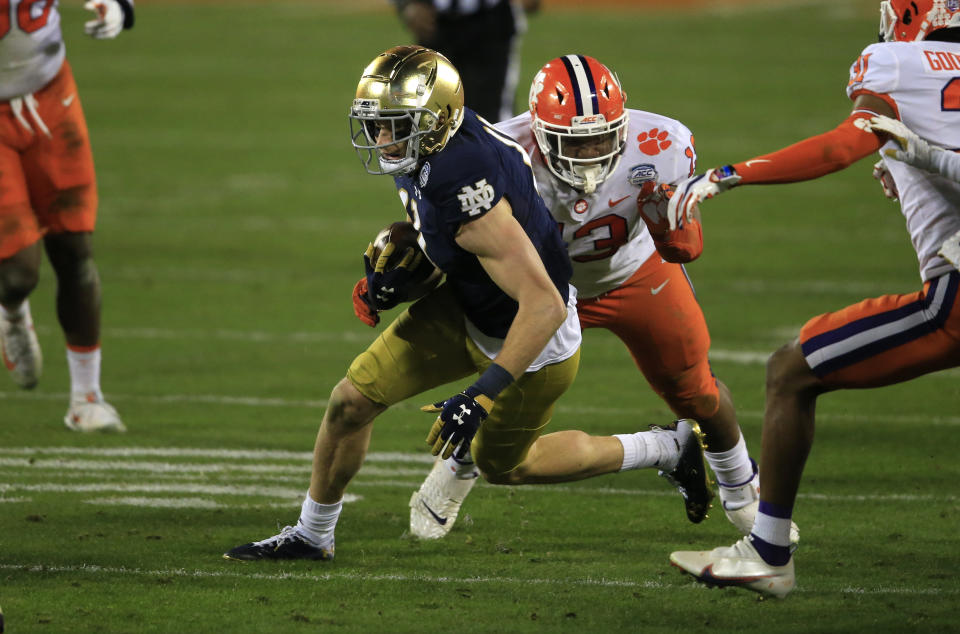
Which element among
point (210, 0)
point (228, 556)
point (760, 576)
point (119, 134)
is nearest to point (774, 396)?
point (760, 576)

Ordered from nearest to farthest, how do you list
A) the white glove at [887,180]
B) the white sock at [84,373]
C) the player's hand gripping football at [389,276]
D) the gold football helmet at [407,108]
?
1. the gold football helmet at [407,108]
2. the white glove at [887,180]
3. the player's hand gripping football at [389,276]
4. the white sock at [84,373]

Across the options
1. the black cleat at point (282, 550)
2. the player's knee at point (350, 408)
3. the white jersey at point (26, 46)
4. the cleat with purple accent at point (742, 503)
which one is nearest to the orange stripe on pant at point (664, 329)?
the cleat with purple accent at point (742, 503)

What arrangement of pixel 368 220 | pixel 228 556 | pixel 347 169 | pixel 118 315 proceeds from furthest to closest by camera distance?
pixel 347 169, pixel 368 220, pixel 118 315, pixel 228 556

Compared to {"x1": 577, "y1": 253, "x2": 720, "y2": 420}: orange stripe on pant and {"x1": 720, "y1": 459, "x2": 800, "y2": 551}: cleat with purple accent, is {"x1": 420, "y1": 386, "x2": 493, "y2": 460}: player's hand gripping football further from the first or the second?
{"x1": 720, "y1": 459, "x2": 800, "y2": 551}: cleat with purple accent

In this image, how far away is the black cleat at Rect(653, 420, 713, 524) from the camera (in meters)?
4.43

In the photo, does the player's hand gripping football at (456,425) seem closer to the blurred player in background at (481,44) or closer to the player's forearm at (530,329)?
the player's forearm at (530,329)

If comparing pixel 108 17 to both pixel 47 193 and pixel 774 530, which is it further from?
pixel 774 530

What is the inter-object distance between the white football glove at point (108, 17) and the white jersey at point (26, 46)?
0.59ft

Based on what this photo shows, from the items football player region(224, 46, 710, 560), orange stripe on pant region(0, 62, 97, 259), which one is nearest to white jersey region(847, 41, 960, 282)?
football player region(224, 46, 710, 560)

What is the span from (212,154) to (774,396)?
10.2 m

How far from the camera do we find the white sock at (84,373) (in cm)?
574

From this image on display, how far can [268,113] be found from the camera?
15.7 m

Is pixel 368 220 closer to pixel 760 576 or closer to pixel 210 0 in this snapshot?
pixel 760 576

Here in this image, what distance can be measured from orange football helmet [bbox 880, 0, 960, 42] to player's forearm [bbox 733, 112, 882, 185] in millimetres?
392
